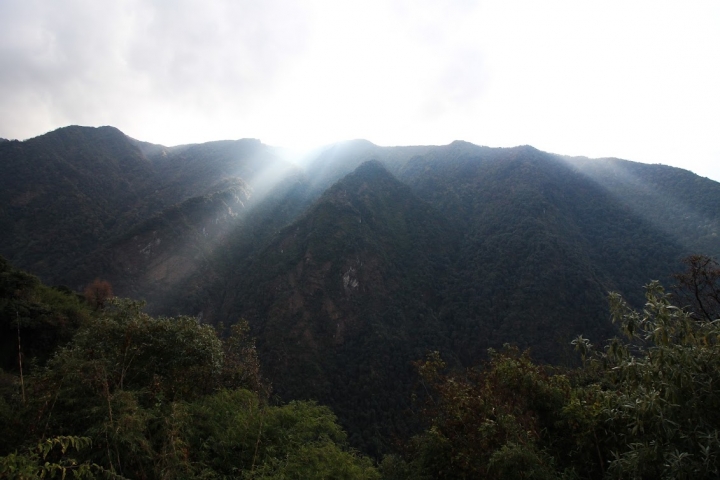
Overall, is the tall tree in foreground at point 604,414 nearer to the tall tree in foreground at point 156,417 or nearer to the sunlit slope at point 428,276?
the tall tree in foreground at point 156,417

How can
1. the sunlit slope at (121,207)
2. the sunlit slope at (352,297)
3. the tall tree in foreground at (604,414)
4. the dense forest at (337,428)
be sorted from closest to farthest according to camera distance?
the tall tree in foreground at (604,414) → the dense forest at (337,428) → the sunlit slope at (352,297) → the sunlit slope at (121,207)

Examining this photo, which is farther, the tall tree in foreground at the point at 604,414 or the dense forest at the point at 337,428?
the dense forest at the point at 337,428

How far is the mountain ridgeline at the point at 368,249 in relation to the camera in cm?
5122

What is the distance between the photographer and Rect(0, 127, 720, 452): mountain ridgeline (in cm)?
5122

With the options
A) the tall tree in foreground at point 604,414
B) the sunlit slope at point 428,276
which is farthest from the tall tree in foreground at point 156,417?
the sunlit slope at point 428,276

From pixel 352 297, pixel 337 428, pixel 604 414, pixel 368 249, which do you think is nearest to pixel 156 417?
pixel 337 428

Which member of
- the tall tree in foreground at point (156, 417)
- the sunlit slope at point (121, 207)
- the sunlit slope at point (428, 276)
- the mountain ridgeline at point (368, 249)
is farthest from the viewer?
the sunlit slope at point (121, 207)

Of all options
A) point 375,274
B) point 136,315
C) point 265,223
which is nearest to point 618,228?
point 375,274

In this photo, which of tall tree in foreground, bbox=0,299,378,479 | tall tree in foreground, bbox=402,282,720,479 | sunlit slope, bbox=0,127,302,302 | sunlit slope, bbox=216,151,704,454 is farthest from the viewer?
sunlit slope, bbox=0,127,302,302

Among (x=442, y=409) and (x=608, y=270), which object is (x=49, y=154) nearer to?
(x=442, y=409)

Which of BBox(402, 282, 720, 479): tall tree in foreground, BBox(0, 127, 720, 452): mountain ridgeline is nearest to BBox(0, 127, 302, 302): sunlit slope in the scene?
BBox(0, 127, 720, 452): mountain ridgeline

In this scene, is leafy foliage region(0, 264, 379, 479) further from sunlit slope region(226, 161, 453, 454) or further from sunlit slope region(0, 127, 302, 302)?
sunlit slope region(0, 127, 302, 302)

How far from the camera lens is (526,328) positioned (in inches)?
2053

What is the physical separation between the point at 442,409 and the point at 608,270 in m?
63.3
